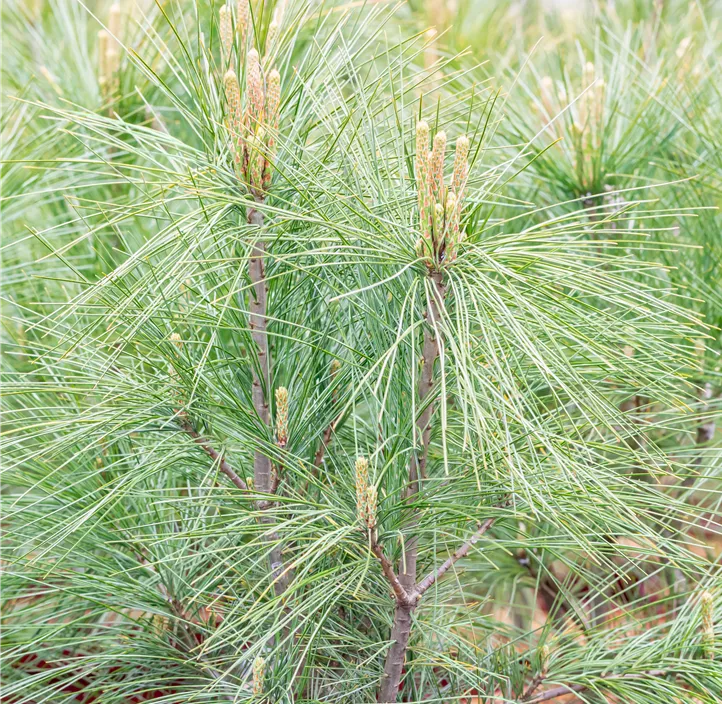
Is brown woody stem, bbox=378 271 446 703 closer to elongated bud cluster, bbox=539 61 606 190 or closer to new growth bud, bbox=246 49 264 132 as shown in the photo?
new growth bud, bbox=246 49 264 132

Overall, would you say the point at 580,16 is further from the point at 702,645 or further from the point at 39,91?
the point at 702,645

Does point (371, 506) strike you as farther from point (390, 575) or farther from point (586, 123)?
point (586, 123)

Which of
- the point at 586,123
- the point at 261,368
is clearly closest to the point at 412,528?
the point at 261,368

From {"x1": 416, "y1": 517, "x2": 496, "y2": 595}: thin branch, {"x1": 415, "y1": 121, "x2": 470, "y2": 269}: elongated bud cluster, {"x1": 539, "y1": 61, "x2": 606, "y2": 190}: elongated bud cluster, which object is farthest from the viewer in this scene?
{"x1": 539, "y1": 61, "x2": 606, "y2": 190}: elongated bud cluster

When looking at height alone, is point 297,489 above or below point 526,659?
above

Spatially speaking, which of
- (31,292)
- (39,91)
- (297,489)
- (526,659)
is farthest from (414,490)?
(39,91)

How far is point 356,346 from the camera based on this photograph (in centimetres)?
57

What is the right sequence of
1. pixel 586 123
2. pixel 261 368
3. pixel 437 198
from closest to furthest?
pixel 437 198 → pixel 261 368 → pixel 586 123

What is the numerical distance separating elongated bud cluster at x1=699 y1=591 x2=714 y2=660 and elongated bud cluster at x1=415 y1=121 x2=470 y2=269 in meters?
0.29

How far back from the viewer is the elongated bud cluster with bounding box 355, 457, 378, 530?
0.46 metres

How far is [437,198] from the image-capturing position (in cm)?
44

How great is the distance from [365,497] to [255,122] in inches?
8.7

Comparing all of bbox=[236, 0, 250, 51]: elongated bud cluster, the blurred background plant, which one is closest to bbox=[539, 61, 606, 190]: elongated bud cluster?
the blurred background plant

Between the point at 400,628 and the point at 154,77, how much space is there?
375mm
